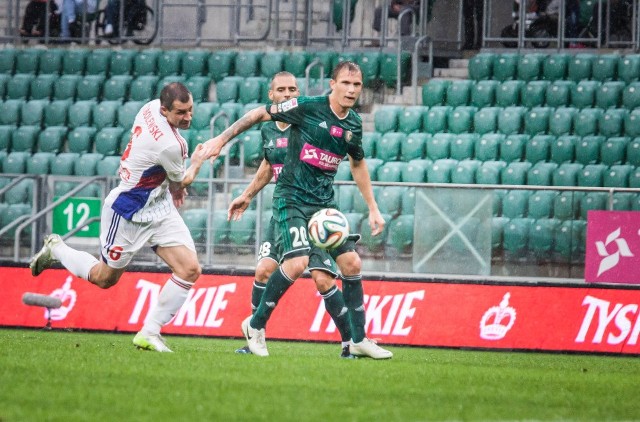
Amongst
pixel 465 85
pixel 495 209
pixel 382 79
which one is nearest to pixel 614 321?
pixel 495 209

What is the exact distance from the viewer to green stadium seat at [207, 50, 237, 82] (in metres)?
21.6

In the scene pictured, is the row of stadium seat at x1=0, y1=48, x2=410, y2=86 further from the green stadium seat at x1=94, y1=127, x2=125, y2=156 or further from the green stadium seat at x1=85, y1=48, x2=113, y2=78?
the green stadium seat at x1=94, y1=127, x2=125, y2=156

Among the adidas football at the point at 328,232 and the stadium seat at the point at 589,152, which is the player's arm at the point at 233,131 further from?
the stadium seat at the point at 589,152

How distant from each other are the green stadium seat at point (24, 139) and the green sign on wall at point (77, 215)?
5936 mm

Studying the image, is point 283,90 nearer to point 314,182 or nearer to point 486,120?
point 314,182

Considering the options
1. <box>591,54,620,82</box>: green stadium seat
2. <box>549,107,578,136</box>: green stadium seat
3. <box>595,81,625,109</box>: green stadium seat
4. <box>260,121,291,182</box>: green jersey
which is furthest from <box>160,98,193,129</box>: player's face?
<box>591,54,620,82</box>: green stadium seat

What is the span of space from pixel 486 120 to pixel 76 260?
976cm

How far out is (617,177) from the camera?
57.2 feet

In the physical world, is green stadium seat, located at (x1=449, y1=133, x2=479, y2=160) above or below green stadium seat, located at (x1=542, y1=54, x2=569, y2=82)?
below

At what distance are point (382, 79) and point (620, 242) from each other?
817cm

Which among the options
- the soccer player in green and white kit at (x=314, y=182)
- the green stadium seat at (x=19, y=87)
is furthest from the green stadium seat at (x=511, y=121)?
the soccer player in green and white kit at (x=314, y=182)

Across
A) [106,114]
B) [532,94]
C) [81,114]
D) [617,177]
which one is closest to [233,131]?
[617,177]

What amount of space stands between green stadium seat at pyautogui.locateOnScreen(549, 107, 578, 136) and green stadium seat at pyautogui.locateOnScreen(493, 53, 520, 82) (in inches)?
57.8

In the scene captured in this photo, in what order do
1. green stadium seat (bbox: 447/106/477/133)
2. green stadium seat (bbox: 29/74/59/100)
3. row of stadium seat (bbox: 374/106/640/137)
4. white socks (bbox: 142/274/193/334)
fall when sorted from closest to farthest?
white socks (bbox: 142/274/193/334) → row of stadium seat (bbox: 374/106/640/137) → green stadium seat (bbox: 447/106/477/133) → green stadium seat (bbox: 29/74/59/100)
